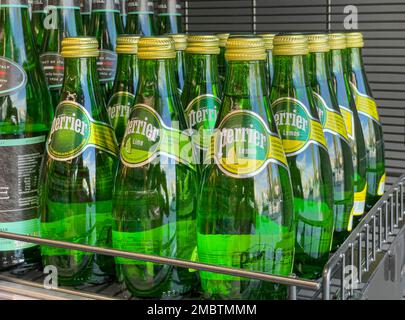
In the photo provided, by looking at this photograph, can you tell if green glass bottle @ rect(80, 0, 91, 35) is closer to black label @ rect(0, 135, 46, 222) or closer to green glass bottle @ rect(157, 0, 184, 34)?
green glass bottle @ rect(157, 0, 184, 34)

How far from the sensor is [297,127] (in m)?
0.56

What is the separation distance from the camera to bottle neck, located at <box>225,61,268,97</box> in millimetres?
513

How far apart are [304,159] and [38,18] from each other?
418mm

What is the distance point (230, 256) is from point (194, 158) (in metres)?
0.12

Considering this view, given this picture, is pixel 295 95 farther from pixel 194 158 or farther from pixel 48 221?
pixel 48 221

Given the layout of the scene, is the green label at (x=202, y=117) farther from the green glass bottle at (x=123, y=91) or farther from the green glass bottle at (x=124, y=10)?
the green glass bottle at (x=124, y=10)

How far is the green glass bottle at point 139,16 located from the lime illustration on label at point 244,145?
325 mm

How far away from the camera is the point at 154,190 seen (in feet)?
1.80

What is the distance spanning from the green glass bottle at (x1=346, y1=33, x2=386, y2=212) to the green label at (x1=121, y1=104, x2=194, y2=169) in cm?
29

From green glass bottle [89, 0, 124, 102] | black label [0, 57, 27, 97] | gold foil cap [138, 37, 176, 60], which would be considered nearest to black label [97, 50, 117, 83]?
green glass bottle [89, 0, 124, 102]

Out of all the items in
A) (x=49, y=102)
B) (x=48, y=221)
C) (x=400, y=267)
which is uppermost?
(x=49, y=102)

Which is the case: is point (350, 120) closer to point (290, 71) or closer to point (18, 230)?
point (290, 71)

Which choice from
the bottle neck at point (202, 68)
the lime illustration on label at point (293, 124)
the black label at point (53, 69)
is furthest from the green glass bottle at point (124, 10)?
the lime illustration on label at point (293, 124)

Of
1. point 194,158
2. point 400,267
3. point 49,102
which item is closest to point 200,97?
point 194,158
